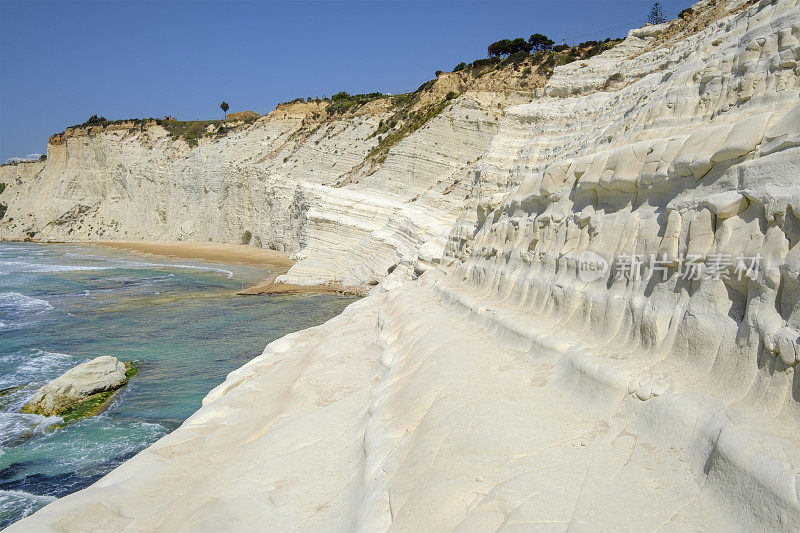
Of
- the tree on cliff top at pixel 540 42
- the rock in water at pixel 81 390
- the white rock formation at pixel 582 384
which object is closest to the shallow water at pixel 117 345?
the rock in water at pixel 81 390

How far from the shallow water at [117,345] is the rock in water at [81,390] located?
0.24 m

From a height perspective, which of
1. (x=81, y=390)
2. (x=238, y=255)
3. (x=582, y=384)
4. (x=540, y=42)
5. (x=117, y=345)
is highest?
(x=540, y=42)

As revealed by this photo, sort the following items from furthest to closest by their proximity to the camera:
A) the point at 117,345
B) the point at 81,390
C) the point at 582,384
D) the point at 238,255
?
the point at 238,255 < the point at 117,345 < the point at 81,390 < the point at 582,384

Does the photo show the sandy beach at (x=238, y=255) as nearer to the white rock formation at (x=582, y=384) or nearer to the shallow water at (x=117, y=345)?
the shallow water at (x=117, y=345)

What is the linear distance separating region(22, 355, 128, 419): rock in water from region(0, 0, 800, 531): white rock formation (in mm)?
3555

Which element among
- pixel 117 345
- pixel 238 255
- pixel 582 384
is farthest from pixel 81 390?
pixel 238 255

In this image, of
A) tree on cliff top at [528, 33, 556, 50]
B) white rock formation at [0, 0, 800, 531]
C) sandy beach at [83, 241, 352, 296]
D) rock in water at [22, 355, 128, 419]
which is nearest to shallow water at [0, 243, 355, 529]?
rock in water at [22, 355, 128, 419]

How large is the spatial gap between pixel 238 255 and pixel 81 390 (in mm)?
26826

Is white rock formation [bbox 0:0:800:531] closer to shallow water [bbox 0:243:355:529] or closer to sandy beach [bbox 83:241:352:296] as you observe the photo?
shallow water [bbox 0:243:355:529]

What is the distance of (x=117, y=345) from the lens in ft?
44.1

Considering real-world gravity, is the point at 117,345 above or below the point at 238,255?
above

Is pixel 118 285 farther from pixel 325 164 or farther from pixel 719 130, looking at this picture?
pixel 719 130

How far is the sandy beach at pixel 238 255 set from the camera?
21.0m

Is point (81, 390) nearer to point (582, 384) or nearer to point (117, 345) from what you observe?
point (117, 345)
